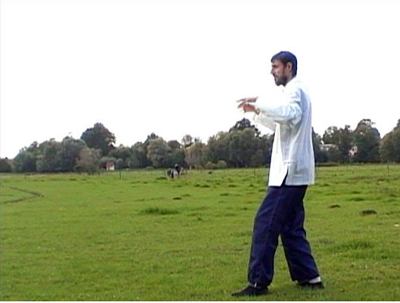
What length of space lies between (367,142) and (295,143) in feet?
→ 161

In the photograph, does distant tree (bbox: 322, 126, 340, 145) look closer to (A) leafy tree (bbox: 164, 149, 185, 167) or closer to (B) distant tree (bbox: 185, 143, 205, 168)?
(B) distant tree (bbox: 185, 143, 205, 168)

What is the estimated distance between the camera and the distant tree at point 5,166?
78000 millimetres

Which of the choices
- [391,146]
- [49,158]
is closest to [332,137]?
[391,146]

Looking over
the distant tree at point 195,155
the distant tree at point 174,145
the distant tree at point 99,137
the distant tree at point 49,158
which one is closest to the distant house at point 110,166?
the distant tree at point 49,158

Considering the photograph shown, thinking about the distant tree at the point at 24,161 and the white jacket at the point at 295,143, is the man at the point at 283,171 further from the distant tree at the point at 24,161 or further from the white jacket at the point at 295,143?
the distant tree at the point at 24,161

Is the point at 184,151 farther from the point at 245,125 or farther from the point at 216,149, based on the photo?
the point at 245,125

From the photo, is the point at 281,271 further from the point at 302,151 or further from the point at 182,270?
the point at 302,151

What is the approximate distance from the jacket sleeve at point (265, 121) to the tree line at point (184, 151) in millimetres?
30783

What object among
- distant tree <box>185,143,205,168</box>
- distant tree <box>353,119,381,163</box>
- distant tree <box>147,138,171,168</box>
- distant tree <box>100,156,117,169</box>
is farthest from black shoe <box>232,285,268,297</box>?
distant tree <box>100,156,117,169</box>

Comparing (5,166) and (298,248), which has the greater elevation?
A: (5,166)

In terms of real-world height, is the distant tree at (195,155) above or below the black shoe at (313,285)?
above

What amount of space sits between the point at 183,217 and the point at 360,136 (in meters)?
42.0

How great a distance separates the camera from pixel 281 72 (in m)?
5.89

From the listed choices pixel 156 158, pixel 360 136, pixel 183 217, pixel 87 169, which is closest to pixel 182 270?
pixel 183 217
